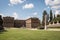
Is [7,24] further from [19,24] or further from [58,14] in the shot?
[58,14]

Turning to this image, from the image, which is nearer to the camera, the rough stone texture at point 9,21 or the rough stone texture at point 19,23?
the rough stone texture at point 9,21

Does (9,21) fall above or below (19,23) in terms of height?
above

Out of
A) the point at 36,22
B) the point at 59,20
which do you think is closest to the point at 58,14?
the point at 59,20

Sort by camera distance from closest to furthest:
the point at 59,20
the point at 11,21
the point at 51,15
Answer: the point at 59,20 < the point at 51,15 < the point at 11,21

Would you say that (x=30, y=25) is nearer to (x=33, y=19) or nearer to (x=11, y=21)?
(x=33, y=19)

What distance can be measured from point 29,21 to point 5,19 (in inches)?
653

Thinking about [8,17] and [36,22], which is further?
[8,17]

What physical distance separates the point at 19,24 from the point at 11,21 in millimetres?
7681

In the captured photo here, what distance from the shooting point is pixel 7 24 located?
3920 inches

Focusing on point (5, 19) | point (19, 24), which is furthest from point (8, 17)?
point (19, 24)

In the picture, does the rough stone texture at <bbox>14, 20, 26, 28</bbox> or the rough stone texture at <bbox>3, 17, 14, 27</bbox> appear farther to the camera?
the rough stone texture at <bbox>14, 20, 26, 28</bbox>

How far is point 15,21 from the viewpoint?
10638 cm

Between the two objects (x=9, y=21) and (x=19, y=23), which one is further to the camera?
(x=19, y=23)

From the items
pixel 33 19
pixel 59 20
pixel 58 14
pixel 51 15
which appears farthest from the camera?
pixel 33 19
